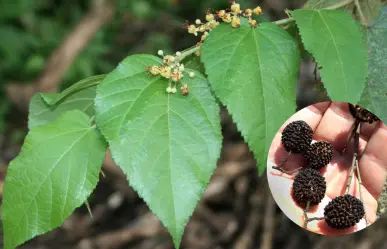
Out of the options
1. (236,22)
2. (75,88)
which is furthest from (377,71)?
(75,88)

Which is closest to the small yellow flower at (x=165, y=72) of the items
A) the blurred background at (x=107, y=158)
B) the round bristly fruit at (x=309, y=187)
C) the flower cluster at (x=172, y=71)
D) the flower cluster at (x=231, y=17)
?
the flower cluster at (x=172, y=71)

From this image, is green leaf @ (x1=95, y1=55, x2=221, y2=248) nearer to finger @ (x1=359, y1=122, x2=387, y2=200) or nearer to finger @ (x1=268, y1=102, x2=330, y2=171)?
finger @ (x1=268, y1=102, x2=330, y2=171)

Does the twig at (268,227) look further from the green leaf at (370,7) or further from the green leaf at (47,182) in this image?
the green leaf at (47,182)

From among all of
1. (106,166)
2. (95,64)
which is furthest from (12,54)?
(106,166)

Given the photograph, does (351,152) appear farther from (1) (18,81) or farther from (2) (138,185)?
(1) (18,81)

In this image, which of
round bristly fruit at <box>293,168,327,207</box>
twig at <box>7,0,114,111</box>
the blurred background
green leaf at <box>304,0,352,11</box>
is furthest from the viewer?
twig at <box>7,0,114,111</box>

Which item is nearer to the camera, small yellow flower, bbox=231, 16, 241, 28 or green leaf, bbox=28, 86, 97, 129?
small yellow flower, bbox=231, 16, 241, 28

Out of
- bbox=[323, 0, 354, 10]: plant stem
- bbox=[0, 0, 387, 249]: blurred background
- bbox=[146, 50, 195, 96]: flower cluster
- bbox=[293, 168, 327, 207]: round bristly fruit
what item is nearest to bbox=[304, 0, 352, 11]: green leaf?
bbox=[323, 0, 354, 10]: plant stem
